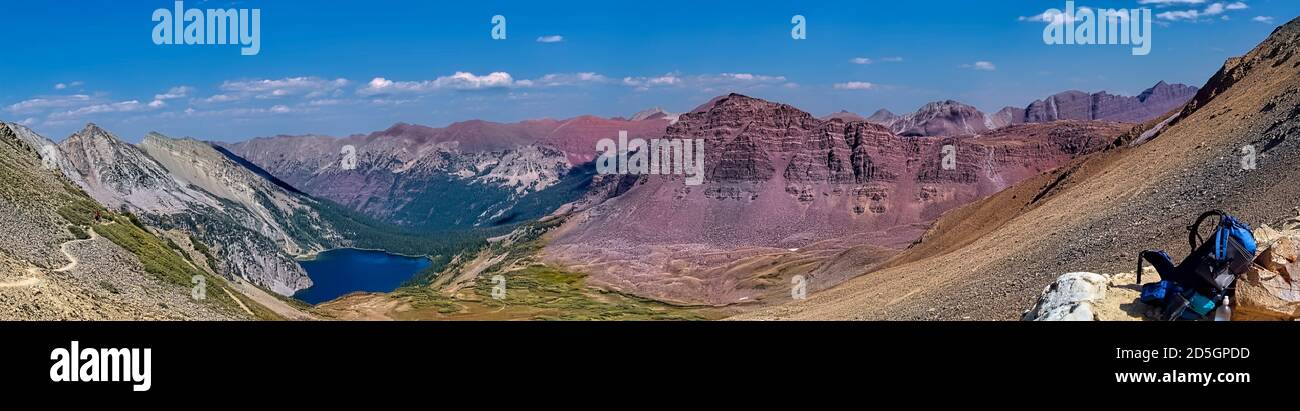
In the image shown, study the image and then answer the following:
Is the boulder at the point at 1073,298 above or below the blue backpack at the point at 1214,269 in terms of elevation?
below

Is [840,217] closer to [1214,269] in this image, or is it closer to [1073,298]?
[1073,298]

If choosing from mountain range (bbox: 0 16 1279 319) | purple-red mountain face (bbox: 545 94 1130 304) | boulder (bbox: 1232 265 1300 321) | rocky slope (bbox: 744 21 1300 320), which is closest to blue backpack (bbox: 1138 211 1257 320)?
boulder (bbox: 1232 265 1300 321)

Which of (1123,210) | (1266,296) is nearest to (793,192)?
(1123,210)

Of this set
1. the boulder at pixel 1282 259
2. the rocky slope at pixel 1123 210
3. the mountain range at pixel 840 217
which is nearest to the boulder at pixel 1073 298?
the boulder at pixel 1282 259

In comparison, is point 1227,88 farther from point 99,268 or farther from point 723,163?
point 723,163

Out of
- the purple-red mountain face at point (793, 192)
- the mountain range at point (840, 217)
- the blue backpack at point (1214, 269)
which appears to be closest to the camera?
the blue backpack at point (1214, 269)

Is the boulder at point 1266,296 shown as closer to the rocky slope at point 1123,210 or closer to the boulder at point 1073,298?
the boulder at point 1073,298
